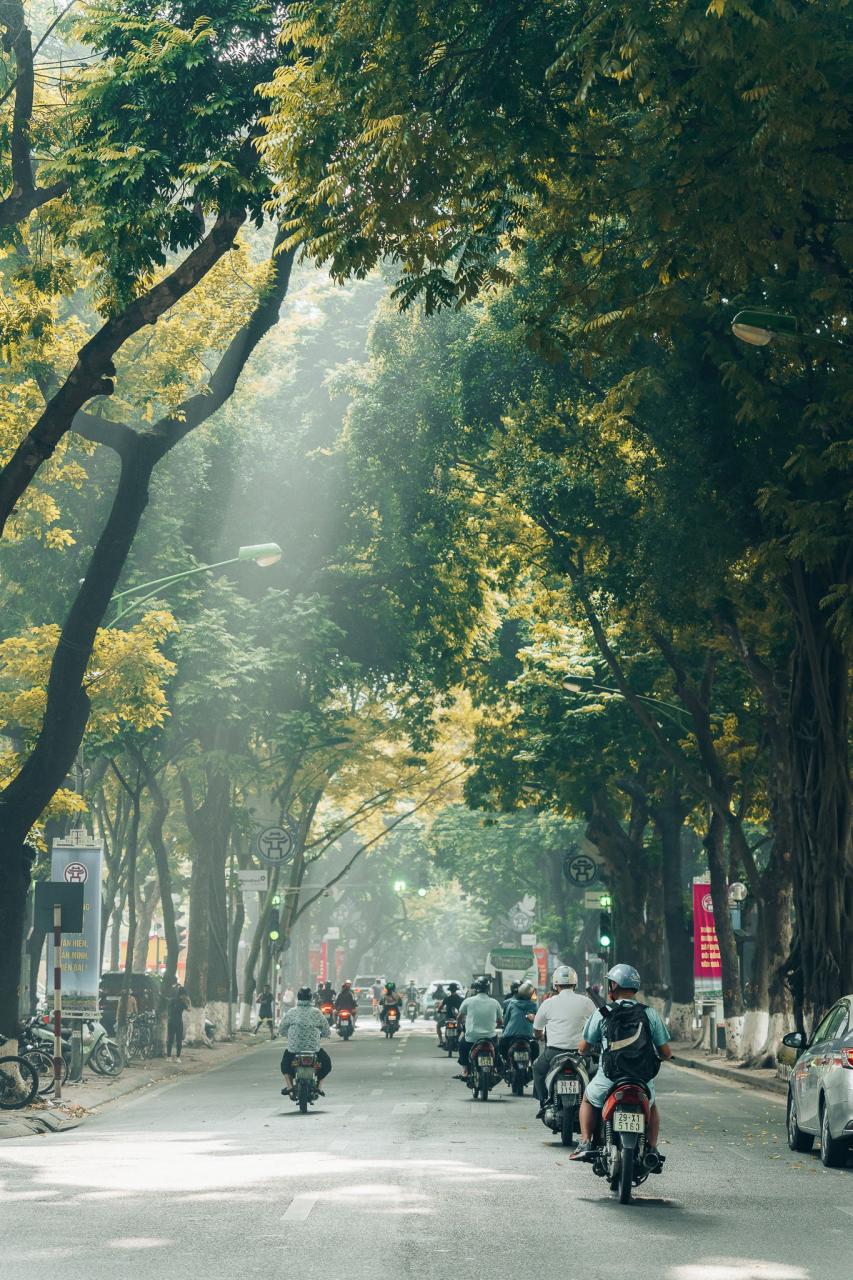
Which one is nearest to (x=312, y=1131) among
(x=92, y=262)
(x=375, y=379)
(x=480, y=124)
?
(x=92, y=262)

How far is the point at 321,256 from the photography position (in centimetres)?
1302

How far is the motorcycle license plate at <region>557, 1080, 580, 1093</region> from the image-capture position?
16297 millimetres

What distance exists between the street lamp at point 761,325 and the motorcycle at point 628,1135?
6344mm

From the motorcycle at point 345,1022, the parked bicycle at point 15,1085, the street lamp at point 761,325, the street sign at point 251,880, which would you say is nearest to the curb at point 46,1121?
the parked bicycle at point 15,1085

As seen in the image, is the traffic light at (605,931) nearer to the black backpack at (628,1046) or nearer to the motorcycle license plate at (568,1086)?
the motorcycle license plate at (568,1086)

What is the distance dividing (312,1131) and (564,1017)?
121 inches

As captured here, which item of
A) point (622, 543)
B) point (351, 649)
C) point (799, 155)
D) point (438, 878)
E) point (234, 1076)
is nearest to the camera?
point (799, 155)

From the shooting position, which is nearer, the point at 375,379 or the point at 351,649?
the point at 375,379

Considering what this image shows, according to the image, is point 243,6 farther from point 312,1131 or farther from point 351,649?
point 351,649

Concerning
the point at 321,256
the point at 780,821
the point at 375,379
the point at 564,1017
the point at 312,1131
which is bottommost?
the point at 312,1131

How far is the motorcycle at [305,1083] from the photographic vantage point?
21.0 meters

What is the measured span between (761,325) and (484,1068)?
37.4 ft

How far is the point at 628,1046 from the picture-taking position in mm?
12133

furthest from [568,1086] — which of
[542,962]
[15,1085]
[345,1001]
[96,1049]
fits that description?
[542,962]
